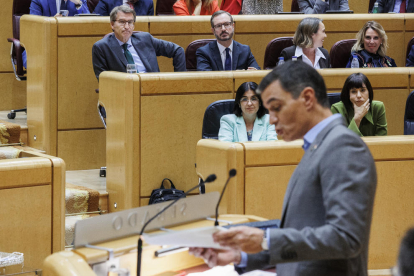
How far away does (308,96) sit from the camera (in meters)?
Result: 1.22

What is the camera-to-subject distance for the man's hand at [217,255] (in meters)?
1.22

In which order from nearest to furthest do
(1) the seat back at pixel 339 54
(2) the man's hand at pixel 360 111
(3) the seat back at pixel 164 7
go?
(2) the man's hand at pixel 360 111, (1) the seat back at pixel 339 54, (3) the seat back at pixel 164 7

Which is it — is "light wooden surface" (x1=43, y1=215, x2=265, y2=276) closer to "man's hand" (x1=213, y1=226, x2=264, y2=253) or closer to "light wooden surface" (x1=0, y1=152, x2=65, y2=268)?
"man's hand" (x1=213, y1=226, x2=264, y2=253)

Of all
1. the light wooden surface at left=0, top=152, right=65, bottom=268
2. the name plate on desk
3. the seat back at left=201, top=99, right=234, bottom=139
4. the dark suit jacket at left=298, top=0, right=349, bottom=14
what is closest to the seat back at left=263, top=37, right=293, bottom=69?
the seat back at left=201, top=99, right=234, bottom=139

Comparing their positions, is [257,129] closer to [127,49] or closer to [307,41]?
[307,41]

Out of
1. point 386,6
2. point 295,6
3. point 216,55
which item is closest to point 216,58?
point 216,55

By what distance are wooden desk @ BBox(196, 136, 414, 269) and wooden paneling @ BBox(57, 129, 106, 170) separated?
1572 mm

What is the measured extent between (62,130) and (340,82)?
1.70m

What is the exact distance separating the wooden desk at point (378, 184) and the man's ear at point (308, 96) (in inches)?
54.3

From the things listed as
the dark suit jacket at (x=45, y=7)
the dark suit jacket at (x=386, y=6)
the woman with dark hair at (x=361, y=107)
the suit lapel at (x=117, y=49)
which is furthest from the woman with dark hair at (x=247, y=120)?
the dark suit jacket at (x=386, y=6)

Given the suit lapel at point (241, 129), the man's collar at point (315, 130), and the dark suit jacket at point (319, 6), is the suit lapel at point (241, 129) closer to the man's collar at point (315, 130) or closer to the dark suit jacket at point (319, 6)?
the man's collar at point (315, 130)

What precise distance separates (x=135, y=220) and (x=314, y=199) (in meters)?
0.49

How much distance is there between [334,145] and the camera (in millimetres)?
1181

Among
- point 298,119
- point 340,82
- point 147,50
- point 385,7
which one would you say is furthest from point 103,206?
point 385,7
